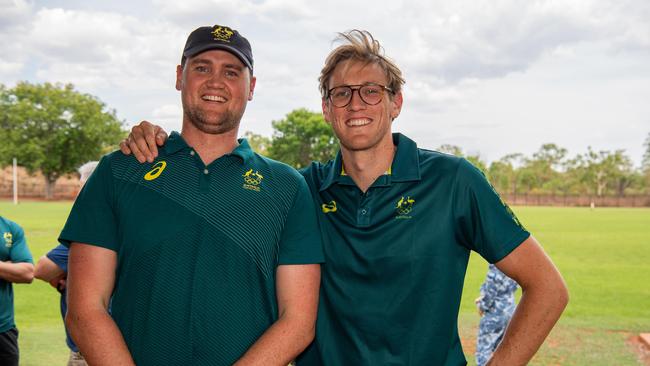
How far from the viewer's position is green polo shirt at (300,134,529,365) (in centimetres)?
302

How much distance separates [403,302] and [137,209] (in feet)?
4.45

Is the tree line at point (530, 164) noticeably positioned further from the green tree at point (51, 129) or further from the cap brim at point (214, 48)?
the cap brim at point (214, 48)

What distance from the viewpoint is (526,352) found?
2.96 meters

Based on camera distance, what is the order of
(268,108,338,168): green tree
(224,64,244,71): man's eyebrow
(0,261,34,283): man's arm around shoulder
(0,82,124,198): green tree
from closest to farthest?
(224,64,244,71): man's eyebrow < (0,261,34,283): man's arm around shoulder < (0,82,124,198): green tree < (268,108,338,168): green tree

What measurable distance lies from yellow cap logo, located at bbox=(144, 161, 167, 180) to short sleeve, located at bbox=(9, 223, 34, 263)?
11.6 ft

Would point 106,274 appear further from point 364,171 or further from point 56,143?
point 56,143

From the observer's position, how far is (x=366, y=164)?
333 cm

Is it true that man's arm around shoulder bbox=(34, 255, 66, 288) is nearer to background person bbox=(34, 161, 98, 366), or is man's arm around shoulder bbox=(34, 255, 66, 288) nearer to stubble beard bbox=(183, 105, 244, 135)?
background person bbox=(34, 161, 98, 366)

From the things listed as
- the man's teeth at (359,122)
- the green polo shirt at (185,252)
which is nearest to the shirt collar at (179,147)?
the green polo shirt at (185,252)

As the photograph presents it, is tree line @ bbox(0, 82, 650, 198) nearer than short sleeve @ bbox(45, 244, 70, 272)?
No

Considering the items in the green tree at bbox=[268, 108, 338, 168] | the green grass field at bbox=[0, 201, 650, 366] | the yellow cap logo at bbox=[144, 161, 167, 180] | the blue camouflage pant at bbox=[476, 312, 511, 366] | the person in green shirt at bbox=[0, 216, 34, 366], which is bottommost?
the green grass field at bbox=[0, 201, 650, 366]

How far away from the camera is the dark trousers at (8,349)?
5.27 meters

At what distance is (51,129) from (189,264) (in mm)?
78328

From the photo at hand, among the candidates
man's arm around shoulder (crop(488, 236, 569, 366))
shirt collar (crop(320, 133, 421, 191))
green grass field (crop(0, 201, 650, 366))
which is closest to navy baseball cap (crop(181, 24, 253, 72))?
shirt collar (crop(320, 133, 421, 191))
